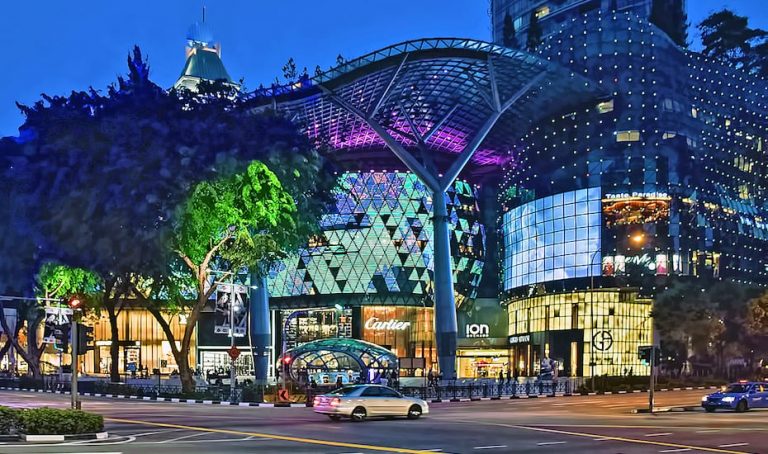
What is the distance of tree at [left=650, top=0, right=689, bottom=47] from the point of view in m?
125

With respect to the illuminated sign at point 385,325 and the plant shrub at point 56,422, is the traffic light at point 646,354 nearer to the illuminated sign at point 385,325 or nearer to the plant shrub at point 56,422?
the plant shrub at point 56,422

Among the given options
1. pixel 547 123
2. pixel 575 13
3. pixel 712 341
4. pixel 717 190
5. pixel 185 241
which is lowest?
pixel 712 341

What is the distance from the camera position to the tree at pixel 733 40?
11844 cm

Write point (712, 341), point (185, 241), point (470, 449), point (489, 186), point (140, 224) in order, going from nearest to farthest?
1. point (470, 449)
2. point (140, 224)
3. point (185, 241)
4. point (712, 341)
5. point (489, 186)

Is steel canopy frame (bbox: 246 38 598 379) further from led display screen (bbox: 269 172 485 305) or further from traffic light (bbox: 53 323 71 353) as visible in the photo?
traffic light (bbox: 53 323 71 353)

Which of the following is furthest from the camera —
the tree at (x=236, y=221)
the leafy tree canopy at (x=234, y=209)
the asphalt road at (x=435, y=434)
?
the tree at (x=236, y=221)

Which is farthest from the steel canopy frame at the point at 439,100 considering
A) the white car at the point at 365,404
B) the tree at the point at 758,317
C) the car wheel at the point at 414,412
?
the white car at the point at 365,404

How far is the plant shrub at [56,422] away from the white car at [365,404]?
10.1m

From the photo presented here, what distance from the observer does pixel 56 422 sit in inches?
926

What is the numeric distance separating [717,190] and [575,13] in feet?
168

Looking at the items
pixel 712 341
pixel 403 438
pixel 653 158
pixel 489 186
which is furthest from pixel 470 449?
pixel 489 186

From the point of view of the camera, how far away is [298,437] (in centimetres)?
2448

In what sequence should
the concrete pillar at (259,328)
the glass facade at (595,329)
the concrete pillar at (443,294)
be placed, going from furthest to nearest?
the glass facade at (595,329) < the concrete pillar at (259,328) < the concrete pillar at (443,294)

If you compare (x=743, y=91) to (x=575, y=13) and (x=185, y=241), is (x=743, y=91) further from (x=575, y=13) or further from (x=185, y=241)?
(x=185, y=241)
